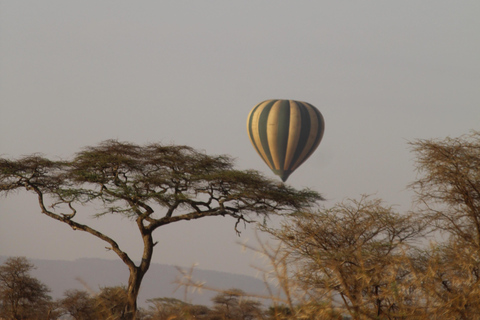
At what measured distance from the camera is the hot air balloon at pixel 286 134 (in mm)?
52625

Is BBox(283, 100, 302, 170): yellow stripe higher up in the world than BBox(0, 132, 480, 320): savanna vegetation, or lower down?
higher up

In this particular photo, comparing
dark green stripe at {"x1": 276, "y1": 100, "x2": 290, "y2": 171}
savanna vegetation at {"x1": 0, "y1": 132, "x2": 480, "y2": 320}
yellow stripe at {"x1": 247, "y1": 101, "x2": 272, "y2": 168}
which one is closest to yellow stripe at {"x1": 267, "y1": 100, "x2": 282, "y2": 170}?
dark green stripe at {"x1": 276, "y1": 100, "x2": 290, "y2": 171}

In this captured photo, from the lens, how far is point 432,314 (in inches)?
161

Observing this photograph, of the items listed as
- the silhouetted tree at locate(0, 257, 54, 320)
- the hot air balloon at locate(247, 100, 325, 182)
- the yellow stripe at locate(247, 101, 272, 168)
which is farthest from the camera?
the yellow stripe at locate(247, 101, 272, 168)

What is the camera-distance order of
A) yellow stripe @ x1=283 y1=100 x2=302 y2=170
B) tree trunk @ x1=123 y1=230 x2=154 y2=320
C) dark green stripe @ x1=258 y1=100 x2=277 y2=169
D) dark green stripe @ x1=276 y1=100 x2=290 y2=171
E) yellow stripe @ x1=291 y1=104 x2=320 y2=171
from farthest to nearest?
dark green stripe @ x1=258 y1=100 x2=277 y2=169 < yellow stripe @ x1=291 y1=104 x2=320 y2=171 < dark green stripe @ x1=276 y1=100 x2=290 y2=171 < yellow stripe @ x1=283 y1=100 x2=302 y2=170 < tree trunk @ x1=123 y1=230 x2=154 y2=320

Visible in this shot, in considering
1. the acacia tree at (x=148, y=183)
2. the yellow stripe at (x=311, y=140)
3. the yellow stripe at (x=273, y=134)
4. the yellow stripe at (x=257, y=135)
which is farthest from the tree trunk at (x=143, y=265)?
the yellow stripe at (x=257, y=135)

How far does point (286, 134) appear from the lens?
2062 inches

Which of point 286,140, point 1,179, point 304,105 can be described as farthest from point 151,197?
point 304,105

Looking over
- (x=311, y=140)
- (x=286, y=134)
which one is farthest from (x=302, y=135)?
(x=286, y=134)

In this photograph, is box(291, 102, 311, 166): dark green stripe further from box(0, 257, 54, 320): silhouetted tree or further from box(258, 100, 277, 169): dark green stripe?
box(0, 257, 54, 320): silhouetted tree

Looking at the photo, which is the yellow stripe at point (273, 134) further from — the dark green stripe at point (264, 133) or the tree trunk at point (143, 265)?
the tree trunk at point (143, 265)

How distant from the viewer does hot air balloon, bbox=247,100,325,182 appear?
52.6 m

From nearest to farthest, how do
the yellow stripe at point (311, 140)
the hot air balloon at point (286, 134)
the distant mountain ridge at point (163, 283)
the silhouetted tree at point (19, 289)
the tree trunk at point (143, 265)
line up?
the distant mountain ridge at point (163, 283) → the tree trunk at point (143, 265) → the silhouetted tree at point (19, 289) → the hot air balloon at point (286, 134) → the yellow stripe at point (311, 140)

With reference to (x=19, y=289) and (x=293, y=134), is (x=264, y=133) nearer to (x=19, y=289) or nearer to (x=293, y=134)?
(x=293, y=134)
